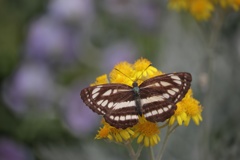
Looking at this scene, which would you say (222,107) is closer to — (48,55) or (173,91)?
(48,55)

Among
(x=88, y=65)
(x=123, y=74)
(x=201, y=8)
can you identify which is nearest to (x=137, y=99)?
(x=123, y=74)

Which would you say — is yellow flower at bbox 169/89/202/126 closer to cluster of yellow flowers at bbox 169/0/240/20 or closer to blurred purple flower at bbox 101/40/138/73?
cluster of yellow flowers at bbox 169/0/240/20

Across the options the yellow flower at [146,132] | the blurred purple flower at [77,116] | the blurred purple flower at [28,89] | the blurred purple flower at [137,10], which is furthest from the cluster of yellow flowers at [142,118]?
the blurred purple flower at [137,10]

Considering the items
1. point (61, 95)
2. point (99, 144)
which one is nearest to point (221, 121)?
point (99, 144)

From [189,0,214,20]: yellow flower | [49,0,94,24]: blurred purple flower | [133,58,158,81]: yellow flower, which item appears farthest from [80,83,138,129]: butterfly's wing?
[49,0,94,24]: blurred purple flower

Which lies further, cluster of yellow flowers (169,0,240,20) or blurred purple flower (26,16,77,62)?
blurred purple flower (26,16,77,62)

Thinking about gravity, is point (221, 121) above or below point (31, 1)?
below

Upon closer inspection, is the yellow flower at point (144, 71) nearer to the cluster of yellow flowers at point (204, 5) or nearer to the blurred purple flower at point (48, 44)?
the cluster of yellow flowers at point (204, 5)
